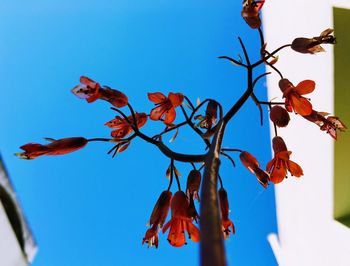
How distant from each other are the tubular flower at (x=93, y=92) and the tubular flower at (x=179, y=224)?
1.73 feet

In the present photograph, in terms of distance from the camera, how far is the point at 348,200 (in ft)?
9.35

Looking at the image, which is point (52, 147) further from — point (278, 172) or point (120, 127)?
point (278, 172)

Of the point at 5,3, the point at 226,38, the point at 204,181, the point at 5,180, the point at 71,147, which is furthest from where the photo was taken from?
the point at 226,38

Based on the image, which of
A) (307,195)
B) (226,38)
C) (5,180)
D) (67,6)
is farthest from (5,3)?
(307,195)

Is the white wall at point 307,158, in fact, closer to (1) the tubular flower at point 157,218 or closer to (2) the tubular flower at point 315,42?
(2) the tubular flower at point 315,42

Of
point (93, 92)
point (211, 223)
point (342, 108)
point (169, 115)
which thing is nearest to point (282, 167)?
point (169, 115)

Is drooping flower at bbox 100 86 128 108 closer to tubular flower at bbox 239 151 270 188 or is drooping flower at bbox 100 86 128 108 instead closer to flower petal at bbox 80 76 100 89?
flower petal at bbox 80 76 100 89

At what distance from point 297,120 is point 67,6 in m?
2.03

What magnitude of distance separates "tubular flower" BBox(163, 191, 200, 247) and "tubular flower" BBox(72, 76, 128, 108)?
528 millimetres

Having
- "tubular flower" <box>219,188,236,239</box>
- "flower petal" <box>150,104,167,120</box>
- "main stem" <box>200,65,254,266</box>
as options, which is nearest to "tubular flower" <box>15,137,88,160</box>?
"flower petal" <box>150,104,167,120</box>

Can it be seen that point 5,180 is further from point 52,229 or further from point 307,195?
point 307,195

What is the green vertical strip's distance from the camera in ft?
8.11

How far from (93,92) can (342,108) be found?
6.10ft

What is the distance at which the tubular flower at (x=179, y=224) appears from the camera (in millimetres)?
Result: 1295
